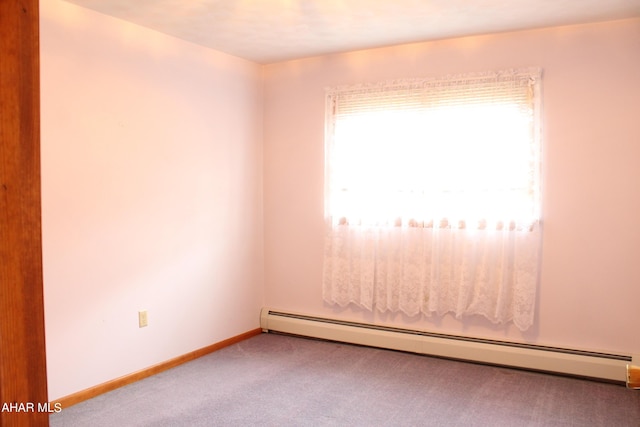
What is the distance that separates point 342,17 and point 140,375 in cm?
269

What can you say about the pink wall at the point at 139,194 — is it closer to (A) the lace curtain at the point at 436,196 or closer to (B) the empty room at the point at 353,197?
(B) the empty room at the point at 353,197

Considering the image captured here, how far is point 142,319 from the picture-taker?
11.3 feet

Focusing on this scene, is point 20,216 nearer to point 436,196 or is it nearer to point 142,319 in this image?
point 142,319

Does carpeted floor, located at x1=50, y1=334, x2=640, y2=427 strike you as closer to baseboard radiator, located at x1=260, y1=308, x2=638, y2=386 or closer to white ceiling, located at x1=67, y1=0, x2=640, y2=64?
baseboard radiator, located at x1=260, y1=308, x2=638, y2=386

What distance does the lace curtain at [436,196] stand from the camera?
354 centimetres

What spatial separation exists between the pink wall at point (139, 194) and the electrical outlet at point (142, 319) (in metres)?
0.05

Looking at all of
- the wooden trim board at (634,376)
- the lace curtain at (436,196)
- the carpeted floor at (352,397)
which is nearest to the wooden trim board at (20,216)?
the wooden trim board at (634,376)

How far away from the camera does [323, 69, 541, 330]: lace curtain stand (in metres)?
3.54

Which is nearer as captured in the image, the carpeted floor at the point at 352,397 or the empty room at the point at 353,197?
the carpeted floor at the point at 352,397

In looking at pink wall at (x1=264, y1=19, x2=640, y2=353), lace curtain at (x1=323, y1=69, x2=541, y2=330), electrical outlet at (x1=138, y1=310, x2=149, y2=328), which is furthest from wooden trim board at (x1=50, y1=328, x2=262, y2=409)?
pink wall at (x1=264, y1=19, x2=640, y2=353)

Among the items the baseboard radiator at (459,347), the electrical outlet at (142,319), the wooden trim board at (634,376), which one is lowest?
the baseboard radiator at (459,347)

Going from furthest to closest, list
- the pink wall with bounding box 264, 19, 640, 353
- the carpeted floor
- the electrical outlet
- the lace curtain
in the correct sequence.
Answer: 1. the lace curtain
2. the electrical outlet
3. the pink wall with bounding box 264, 19, 640, 353
4. the carpeted floor

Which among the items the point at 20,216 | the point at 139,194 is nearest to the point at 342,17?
the point at 139,194

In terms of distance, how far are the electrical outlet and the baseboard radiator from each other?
4.30 ft
